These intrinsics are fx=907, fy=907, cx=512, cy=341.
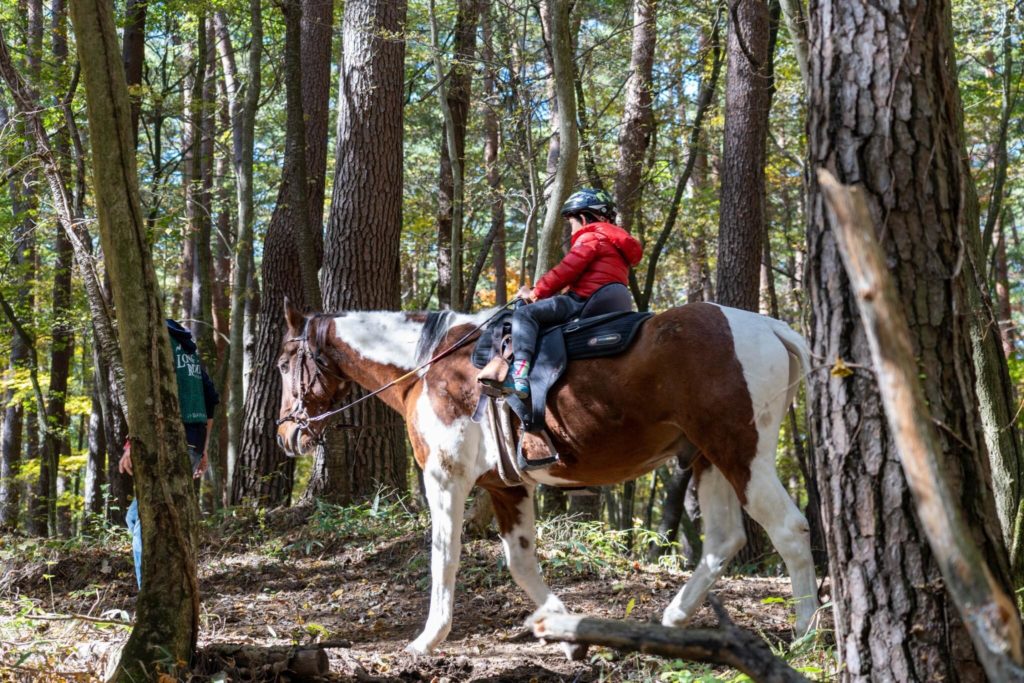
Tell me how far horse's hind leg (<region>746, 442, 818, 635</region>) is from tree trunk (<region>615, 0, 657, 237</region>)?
876 cm

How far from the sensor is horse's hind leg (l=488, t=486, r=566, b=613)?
632 cm

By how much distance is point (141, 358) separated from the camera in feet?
15.3

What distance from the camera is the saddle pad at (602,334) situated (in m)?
5.60

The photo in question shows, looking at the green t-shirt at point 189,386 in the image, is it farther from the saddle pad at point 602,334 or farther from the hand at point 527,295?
the saddle pad at point 602,334

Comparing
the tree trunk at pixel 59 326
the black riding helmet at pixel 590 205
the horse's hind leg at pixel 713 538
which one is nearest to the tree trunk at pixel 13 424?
the tree trunk at pixel 59 326

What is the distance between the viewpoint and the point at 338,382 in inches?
288

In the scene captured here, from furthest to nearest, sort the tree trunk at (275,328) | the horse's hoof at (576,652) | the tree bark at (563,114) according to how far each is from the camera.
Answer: the tree trunk at (275,328) → the tree bark at (563,114) → the horse's hoof at (576,652)

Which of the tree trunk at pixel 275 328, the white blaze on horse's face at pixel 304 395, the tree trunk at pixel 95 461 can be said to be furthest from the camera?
the tree trunk at pixel 95 461

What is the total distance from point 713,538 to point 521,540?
1.33 m

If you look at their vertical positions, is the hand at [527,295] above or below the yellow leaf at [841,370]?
above

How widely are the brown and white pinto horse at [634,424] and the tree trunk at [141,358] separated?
1799mm

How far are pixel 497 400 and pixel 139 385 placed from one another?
226cm

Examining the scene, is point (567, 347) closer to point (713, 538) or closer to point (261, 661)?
point (713, 538)

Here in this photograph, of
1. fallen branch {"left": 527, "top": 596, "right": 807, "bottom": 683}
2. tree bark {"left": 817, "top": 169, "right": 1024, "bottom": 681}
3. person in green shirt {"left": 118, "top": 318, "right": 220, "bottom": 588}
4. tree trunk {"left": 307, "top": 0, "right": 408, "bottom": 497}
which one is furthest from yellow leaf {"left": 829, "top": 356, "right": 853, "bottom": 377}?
tree trunk {"left": 307, "top": 0, "right": 408, "bottom": 497}
